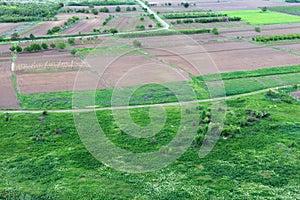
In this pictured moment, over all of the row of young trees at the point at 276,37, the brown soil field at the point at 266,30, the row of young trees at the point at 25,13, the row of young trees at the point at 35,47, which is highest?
the row of young trees at the point at 25,13

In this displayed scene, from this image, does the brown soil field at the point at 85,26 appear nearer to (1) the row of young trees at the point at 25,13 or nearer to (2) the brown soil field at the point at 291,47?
(1) the row of young trees at the point at 25,13

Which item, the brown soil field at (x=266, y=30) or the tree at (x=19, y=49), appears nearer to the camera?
the tree at (x=19, y=49)

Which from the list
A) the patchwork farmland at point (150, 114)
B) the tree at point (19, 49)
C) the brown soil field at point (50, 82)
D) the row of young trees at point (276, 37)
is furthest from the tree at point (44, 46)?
the row of young trees at point (276, 37)

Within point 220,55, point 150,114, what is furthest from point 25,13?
point 150,114

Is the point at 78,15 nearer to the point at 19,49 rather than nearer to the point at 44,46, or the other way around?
the point at 44,46

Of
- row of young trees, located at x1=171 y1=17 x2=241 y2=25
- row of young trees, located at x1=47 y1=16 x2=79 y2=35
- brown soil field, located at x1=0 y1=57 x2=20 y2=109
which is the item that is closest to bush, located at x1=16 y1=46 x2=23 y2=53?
brown soil field, located at x1=0 y1=57 x2=20 y2=109
